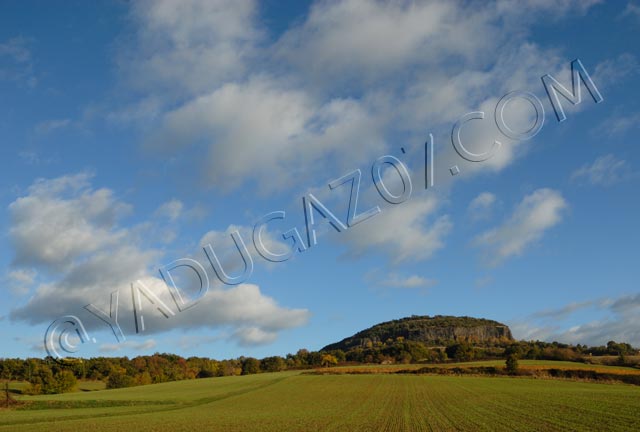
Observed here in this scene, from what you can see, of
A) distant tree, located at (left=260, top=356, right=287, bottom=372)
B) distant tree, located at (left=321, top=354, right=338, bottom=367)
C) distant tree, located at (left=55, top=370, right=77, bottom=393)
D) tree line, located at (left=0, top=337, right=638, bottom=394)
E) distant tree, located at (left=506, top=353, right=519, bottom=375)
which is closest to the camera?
distant tree, located at (left=506, top=353, right=519, bottom=375)

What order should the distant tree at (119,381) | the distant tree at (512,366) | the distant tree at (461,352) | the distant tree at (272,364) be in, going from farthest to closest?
the distant tree at (272,364), the distant tree at (461,352), the distant tree at (119,381), the distant tree at (512,366)

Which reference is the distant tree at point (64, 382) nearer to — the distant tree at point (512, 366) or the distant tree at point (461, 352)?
the distant tree at point (512, 366)

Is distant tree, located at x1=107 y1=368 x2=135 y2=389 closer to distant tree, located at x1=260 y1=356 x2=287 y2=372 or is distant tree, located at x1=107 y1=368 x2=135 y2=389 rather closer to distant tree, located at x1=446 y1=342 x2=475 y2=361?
distant tree, located at x1=260 y1=356 x2=287 y2=372

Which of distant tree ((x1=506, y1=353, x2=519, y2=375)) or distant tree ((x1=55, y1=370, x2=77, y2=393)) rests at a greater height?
distant tree ((x1=55, y1=370, x2=77, y2=393))

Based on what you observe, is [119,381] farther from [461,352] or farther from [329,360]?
[461,352]

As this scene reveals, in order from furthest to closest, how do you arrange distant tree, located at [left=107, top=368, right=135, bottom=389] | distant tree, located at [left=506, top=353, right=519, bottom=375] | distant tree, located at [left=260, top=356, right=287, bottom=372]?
distant tree, located at [left=260, top=356, right=287, bottom=372]
distant tree, located at [left=107, top=368, right=135, bottom=389]
distant tree, located at [left=506, top=353, right=519, bottom=375]

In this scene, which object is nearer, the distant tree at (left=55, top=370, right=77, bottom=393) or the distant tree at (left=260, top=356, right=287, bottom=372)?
the distant tree at (left=55, top=370, right=77, bottom=393)

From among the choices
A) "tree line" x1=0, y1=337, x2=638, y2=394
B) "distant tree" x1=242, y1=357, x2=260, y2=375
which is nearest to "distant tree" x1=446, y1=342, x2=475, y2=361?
"tree line" x1=0, y1=337, x2=638, y2=394

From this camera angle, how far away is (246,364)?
164 metres

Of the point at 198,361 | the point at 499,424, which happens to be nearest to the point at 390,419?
the point at 499,424

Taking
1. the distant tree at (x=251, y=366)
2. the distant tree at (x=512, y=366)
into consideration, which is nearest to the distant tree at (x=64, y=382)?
the distant tree at (x=251, y=366)

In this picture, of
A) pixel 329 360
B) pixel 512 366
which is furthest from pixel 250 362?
pixel 512 366

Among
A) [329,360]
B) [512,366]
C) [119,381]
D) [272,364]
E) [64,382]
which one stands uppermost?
[272,364]

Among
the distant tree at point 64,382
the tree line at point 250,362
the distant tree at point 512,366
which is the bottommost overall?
the distant tree at point 512,366
